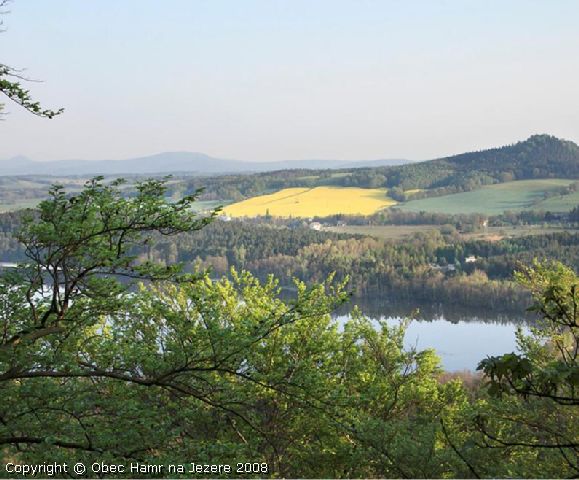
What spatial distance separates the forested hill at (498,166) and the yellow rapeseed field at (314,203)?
11.5 m

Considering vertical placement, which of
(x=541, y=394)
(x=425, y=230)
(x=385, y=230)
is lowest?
(x=385, y=230)

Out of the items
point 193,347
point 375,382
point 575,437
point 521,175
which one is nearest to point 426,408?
point 375,382

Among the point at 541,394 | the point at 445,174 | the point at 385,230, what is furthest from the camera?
the point at 445,174

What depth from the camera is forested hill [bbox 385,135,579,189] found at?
147875 mm

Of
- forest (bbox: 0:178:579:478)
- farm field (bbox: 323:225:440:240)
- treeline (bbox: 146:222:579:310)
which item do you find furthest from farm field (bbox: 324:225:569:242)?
forest (bbox: 0:178:579:478)

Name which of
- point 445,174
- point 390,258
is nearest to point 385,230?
point 390,258

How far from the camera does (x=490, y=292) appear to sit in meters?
71.2

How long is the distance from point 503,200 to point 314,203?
124ft

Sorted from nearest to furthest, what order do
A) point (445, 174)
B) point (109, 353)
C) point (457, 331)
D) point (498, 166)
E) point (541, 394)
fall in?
point (541, 394) < point (109, 353) < point (457, 331) < point (498, 166) < point (445, 174)

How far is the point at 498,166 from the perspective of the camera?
15750 centimetres

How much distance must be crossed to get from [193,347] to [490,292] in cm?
6837

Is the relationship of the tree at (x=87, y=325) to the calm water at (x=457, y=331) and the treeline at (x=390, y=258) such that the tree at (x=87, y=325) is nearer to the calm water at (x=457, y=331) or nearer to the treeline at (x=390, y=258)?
the calm water at (x=457, y=331)

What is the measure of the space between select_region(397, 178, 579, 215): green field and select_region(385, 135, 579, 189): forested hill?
6170mm

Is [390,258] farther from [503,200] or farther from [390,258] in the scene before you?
[503,200]
